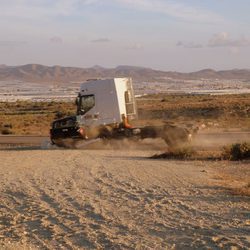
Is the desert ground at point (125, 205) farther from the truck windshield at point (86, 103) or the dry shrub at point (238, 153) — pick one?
the truck windshield at point (86, 103)

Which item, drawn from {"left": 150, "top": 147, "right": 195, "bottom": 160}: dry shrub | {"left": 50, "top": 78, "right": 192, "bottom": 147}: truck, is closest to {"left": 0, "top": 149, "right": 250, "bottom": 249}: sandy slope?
{"left": 150, "top": 147, "right": 195, "bottom": 160}: dry shrub

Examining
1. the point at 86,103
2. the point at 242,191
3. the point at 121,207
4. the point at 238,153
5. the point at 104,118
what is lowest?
the point at 238,153

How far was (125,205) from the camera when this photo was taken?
496 inches

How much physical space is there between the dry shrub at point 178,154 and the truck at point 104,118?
4580 mm

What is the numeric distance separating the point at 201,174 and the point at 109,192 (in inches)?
144

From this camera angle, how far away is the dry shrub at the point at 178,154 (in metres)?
22.0

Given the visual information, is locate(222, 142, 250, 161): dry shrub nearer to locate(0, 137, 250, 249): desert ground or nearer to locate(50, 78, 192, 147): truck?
locate(0, 137, 250, 249): desert ground

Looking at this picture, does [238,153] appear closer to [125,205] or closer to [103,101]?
[103,101]

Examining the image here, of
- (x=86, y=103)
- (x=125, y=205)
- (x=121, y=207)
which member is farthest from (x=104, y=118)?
(x=121, y=207)

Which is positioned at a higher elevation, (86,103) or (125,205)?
(86,103)

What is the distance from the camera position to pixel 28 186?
51.6 ft

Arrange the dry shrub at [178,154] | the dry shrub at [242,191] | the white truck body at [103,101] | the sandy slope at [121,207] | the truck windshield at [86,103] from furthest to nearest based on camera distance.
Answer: the truck windshield at [86,103] < the white truck body at [103,101] < the dry shrub at [178,154] < the dry shrub at [242,191] < the sandy slope at [121,207]

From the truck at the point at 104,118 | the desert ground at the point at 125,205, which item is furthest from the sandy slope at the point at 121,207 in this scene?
the truck at the point at 104,118

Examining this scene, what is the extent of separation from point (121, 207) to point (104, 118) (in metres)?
15.3
